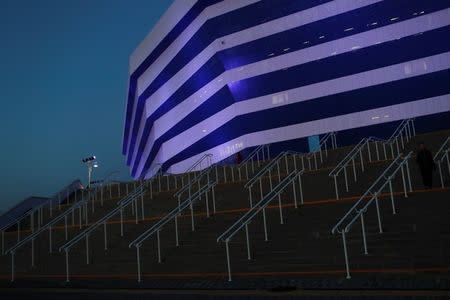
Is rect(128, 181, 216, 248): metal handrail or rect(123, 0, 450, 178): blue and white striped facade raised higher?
rect(123, 0, 450, 178): blue and white striped facade

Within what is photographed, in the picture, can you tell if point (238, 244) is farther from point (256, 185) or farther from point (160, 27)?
point (160, 27)

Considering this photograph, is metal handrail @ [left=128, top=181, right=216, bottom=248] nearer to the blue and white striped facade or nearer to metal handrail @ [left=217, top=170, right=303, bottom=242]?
metal handrail @ [left=217, top=170, right=303, bottom=242]

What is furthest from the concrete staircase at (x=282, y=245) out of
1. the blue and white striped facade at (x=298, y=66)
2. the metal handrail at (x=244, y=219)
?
the blue and white striped facade at (x=298, y=66)

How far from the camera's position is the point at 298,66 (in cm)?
3219

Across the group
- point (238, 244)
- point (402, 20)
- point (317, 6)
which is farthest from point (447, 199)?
point (317, 6)

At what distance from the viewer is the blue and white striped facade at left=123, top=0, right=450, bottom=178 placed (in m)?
28.7

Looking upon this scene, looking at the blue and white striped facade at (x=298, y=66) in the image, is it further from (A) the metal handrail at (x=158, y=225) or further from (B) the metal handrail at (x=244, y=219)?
(A) the metal handrail at (x=158, y=225)

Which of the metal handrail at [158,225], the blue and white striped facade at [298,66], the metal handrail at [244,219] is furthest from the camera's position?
the blue and white striped facade at [298,66]

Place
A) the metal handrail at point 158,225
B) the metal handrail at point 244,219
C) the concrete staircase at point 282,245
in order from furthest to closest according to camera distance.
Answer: the metal handrail at point 158,225 → the metal handrail at point 244,219 → the concrete staircase at point 282,245

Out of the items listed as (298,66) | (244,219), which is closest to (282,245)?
(244,219)

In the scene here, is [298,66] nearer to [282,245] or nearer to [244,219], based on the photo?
[244,219]

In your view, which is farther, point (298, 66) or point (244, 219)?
point (298, 66)

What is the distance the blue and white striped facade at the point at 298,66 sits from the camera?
28.7 m

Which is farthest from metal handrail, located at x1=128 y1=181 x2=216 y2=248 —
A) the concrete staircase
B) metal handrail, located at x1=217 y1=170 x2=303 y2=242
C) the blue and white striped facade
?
the blue and white striped facade
